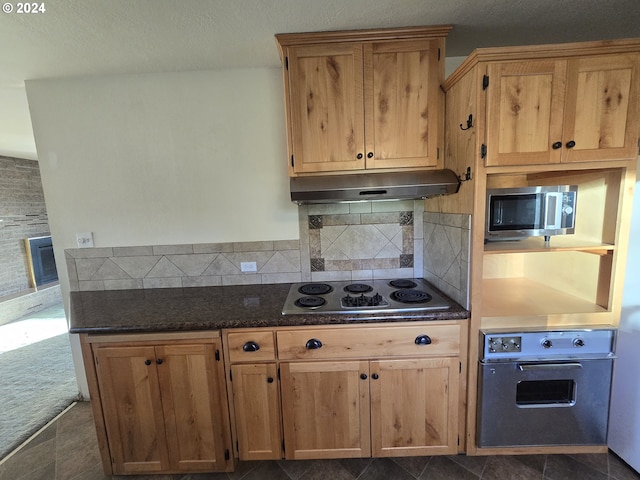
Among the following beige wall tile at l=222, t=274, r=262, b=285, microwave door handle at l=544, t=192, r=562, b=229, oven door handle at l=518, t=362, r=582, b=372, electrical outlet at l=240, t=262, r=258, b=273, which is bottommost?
oven door handle at l=518, t=362, r=582, b=372

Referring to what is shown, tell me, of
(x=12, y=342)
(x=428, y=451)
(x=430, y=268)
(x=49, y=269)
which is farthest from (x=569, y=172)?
(x=49, y=269)

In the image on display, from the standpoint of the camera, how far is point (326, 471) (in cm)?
164

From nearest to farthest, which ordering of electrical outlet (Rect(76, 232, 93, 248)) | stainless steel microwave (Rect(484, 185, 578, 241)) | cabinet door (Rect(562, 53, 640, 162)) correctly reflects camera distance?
1. cabinet door (Rect(562, 53, 640, 162))
2. stainless steel microwave (Rect(484, 185, 578, 241))
3. electrical outlet (Rect(76, 232, 93, 248))

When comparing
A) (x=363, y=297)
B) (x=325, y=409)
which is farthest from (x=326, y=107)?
(x=325, y=409)

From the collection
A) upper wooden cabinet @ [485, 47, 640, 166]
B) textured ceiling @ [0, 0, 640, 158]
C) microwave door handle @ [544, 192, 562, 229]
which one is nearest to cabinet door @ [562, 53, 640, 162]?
upper wooden cabinet @ [485, 47, 640, 166]

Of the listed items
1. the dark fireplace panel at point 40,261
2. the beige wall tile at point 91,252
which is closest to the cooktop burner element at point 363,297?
the beige wall tile at point 91,252

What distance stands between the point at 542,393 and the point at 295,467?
1450 millimetres

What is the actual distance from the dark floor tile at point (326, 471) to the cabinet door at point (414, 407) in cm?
22

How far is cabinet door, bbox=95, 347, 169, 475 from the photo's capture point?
1519 mm

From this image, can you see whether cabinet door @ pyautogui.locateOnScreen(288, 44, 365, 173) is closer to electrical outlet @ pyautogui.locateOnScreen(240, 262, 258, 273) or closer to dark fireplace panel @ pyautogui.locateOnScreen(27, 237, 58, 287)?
electrical outlet @ pyautogui.locateOnScreen(240, 262, 258, 273)

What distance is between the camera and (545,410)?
5.05 ft

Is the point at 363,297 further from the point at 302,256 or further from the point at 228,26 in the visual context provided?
the point at 228,26

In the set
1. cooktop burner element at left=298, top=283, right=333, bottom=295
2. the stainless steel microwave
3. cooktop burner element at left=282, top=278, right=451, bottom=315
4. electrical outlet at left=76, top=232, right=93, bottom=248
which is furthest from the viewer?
electrical outlet at left=76, top=232, right=93, bottom=248

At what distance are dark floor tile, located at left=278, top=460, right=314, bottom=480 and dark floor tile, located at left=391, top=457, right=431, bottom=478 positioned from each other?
1.73ft
